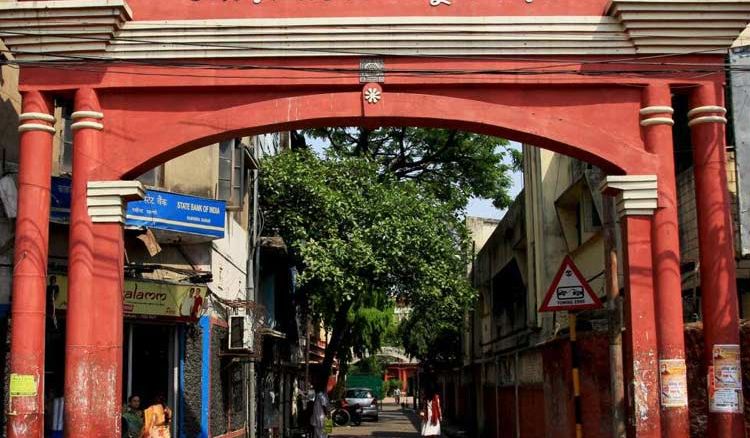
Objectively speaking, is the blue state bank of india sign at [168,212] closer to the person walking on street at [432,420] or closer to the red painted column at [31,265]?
the red painted column at [31,265]

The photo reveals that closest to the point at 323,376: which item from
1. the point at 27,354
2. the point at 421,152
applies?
the point at 421,152

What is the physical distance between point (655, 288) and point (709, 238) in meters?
0.79

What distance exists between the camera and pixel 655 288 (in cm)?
998

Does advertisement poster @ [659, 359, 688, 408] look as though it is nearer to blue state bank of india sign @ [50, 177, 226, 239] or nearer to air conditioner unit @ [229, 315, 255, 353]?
blue state bank of india sign @ [50, 177, 226, 239]

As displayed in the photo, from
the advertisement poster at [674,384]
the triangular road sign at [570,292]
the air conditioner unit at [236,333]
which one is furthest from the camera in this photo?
the air conditioner unit at [236,333]

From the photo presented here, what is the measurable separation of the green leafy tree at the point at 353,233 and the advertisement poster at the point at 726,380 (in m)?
12.6

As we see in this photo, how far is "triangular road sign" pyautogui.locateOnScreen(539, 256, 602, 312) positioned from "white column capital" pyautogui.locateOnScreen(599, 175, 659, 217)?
0.99 meters

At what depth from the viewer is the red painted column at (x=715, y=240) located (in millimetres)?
9719

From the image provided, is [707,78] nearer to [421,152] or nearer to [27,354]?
[27,354]

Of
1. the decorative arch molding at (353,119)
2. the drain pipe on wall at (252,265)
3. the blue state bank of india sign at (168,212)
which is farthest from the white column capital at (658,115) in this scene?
the drain pipe on wall at (252,265)

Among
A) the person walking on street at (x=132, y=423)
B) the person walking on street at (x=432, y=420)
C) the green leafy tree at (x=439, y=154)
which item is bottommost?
the person walking on street at (x=432, y=420)

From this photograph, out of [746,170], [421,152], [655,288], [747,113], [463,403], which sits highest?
[421,152]

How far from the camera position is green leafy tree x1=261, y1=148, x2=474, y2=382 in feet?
71.9

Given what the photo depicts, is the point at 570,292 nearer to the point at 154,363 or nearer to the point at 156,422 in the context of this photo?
the point at 156,422
